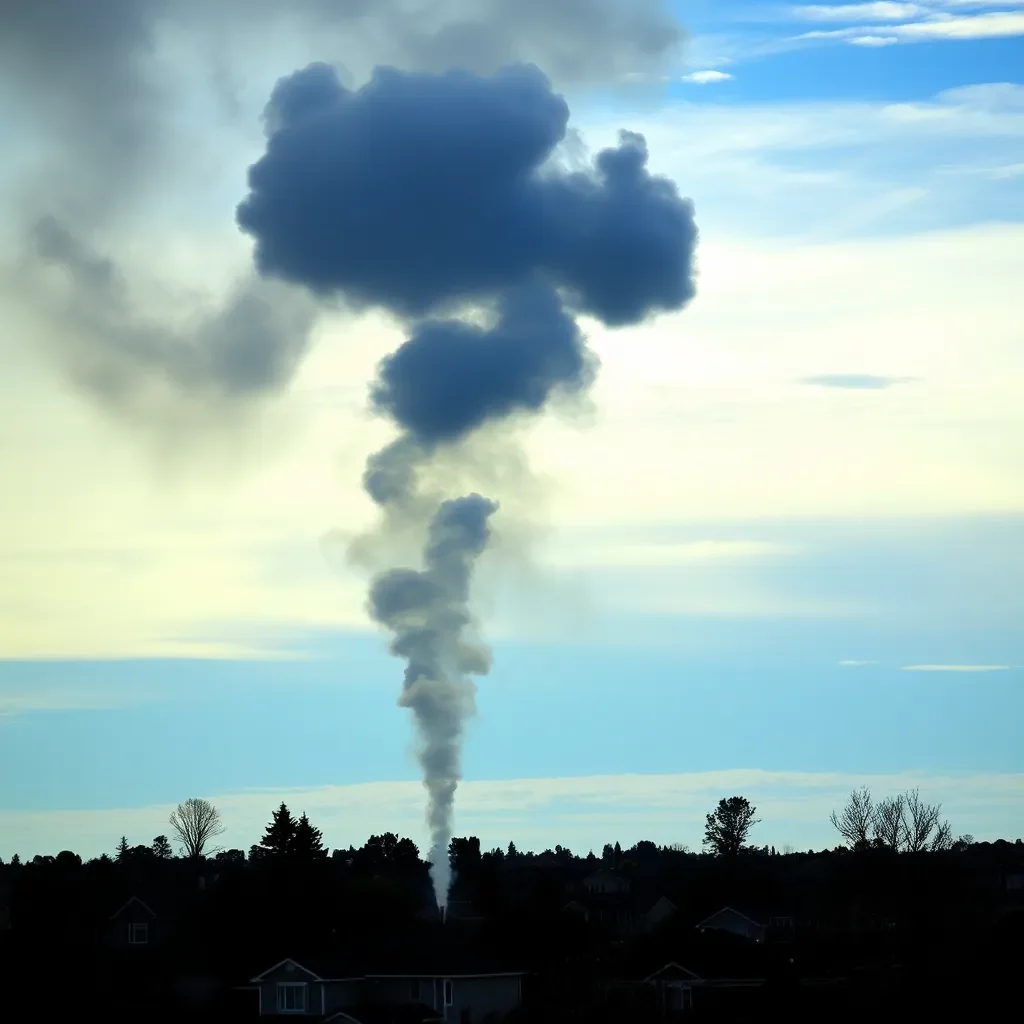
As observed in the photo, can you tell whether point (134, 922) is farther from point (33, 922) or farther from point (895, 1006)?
point (895, 1006)

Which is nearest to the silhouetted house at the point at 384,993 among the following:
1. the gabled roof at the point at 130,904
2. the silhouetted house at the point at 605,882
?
the gabled roof at the point at 130,904

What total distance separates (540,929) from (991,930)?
20.1 metres

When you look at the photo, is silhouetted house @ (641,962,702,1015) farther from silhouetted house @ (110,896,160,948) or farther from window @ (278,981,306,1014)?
silhouetted house @ (110,896,160,948)

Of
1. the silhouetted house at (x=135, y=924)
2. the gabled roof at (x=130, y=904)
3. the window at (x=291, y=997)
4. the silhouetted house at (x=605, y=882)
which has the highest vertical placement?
the silhouetted house at (x=605, y=882)

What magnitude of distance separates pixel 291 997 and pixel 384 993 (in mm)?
3905

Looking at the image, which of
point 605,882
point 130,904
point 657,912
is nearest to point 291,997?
A: point 130,904

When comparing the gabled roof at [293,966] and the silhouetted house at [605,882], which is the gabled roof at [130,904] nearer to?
the gabled roof at [293,966]

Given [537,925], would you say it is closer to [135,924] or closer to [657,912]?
[135,924]

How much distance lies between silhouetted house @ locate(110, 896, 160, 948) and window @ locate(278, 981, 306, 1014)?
3714 cm

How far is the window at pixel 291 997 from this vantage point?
75.1m

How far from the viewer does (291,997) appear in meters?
75.4

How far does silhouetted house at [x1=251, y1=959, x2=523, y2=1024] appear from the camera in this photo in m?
74.8

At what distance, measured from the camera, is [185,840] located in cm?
18025

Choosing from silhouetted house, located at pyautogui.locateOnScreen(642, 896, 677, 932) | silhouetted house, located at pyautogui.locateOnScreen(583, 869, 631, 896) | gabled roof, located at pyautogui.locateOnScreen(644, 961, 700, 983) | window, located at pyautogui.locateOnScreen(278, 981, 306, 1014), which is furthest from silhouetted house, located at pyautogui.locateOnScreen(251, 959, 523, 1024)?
silhouetted house, located at pyautogui.locateOnScreen(583, 869, 631, 896)
